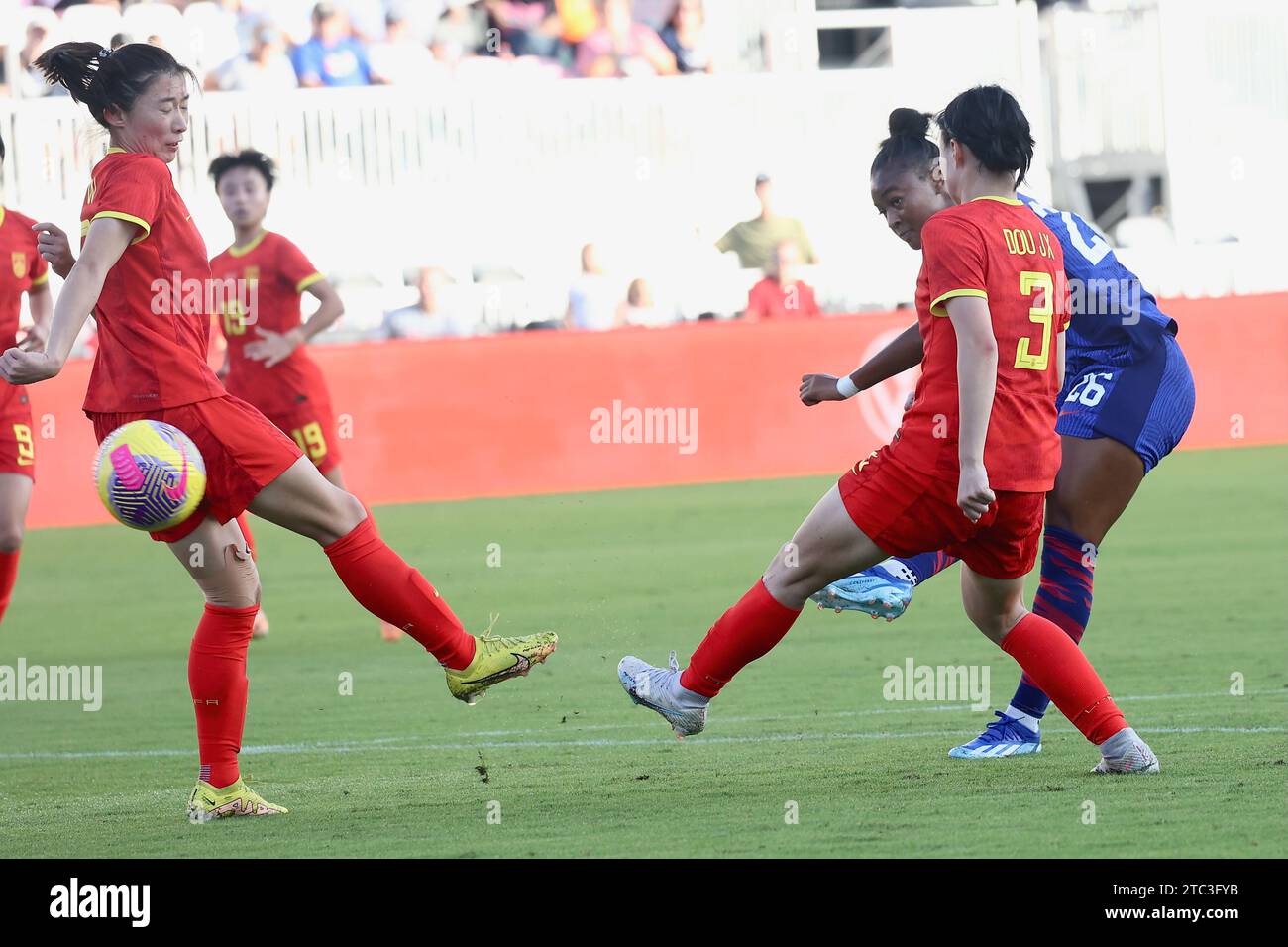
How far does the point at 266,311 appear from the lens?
10273 millimetres

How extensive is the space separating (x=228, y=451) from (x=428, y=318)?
12.3 metres

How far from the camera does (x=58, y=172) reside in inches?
727

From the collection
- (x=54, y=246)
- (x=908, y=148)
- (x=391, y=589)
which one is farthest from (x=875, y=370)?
(x=54, y=246)

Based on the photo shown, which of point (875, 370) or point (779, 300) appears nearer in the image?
point (875, 370)

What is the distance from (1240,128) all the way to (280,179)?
1166cm

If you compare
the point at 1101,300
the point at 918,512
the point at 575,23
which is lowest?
the point at 918,512

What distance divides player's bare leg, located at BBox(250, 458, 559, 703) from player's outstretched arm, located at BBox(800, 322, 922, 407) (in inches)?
46.4

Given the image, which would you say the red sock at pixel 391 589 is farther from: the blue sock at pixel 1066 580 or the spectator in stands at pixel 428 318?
the spectator in stands at pixel 428 318

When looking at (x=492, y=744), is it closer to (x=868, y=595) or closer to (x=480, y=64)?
(x=868, y=595)

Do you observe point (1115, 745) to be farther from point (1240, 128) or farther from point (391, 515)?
point (1240, 128)

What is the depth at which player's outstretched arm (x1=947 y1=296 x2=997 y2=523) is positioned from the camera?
517 centimetres

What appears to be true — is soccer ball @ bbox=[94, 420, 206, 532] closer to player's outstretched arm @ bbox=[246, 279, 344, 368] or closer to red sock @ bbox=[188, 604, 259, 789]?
red sock @ bbox=[188, 604, 259, 789]

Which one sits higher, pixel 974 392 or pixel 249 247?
pixel 249 247

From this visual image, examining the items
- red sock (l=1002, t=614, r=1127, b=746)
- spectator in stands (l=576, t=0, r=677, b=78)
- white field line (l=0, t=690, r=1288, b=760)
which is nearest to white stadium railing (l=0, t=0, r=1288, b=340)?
spectator in stands (l=576, t=0, r=677, b=78)
